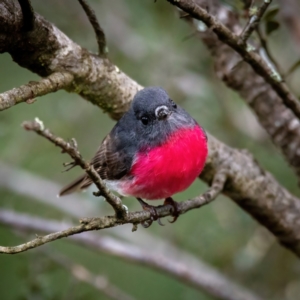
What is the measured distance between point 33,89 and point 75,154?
1.81 ft

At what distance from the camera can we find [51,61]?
244 centimetres

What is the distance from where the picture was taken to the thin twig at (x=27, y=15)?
2.05 metres

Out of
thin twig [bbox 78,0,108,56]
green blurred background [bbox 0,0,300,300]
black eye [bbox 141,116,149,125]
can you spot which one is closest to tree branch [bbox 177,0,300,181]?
black eye [bbox 141,116,149,125]

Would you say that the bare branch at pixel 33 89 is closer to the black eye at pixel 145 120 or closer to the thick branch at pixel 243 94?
the thick branch at pixel 243 94

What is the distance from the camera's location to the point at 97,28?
8.42ft

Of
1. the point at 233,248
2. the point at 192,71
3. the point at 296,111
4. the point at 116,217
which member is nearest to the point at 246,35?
the point at 296,111

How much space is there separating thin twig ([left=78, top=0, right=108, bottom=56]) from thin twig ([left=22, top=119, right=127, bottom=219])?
91cm

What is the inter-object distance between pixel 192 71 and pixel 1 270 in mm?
3071

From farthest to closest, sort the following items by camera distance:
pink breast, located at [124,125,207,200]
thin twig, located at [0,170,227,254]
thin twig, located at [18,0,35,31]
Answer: pink breast, located at [124,125,207,200], thin twig, located at [18,0,35,31], thin twig, located at [0,170,227,254]

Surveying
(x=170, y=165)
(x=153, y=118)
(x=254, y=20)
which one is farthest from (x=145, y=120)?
(x=254, y=20)

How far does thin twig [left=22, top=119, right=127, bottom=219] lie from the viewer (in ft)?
4.85

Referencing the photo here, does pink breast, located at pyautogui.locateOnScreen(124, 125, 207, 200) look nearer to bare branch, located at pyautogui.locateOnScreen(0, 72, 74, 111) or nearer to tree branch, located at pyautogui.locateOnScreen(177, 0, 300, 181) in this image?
tree branch, located at pyautogui.locateOnScreen(177, 0, 300, 181)

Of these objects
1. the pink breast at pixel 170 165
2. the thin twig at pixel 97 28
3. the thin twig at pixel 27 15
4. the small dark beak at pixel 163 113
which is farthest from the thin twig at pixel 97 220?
the thin twig at pixel 97 28

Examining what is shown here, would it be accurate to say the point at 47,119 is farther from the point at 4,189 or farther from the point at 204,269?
the point at 204,269
